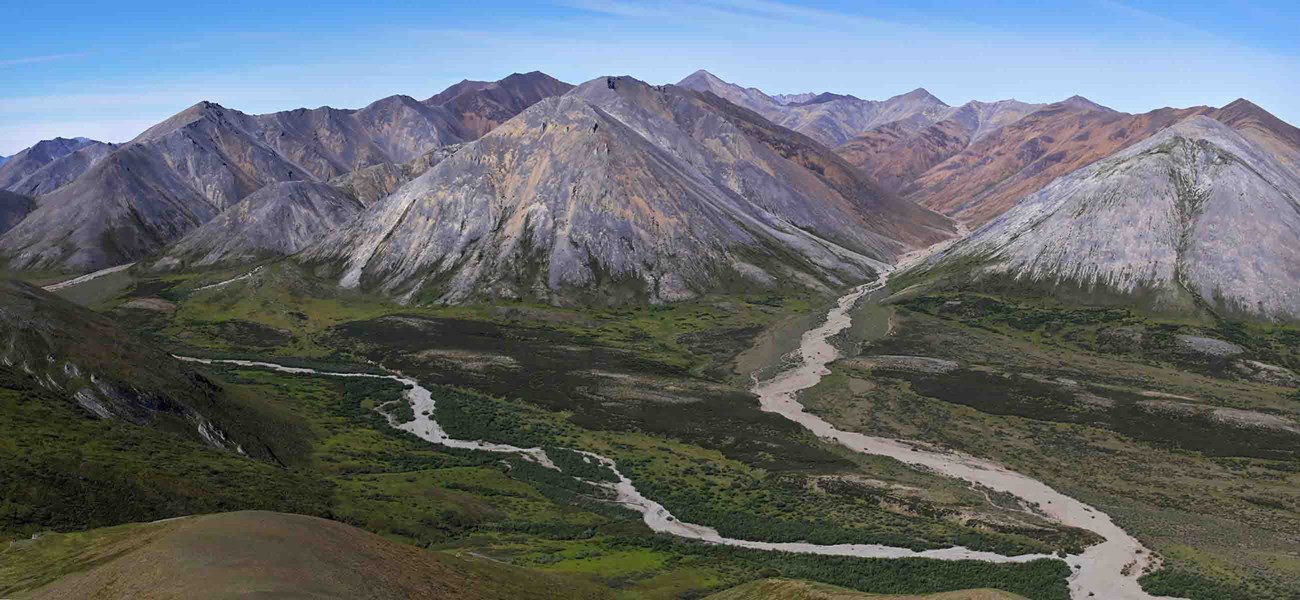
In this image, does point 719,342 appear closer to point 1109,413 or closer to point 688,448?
point 688,448

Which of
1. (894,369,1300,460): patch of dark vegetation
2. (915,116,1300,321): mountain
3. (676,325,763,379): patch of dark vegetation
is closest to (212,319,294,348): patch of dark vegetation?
(676,325,763,379): patch of dark vegetation

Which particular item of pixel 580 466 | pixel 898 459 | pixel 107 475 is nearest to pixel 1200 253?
pixel 898 459

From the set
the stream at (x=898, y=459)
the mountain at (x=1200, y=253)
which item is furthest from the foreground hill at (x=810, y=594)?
the mountain at (x=1200, y=253)

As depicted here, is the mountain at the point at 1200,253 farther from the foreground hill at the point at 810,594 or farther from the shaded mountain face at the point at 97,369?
the shaded mountain face at the point at 97,369

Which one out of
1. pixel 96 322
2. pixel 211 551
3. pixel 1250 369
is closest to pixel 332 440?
pixel 96 322

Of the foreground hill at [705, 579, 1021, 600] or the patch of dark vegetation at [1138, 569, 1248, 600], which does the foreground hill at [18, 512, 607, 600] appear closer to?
the foreground hill at [705, 579, 1021, 600]

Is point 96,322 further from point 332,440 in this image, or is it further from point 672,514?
point 672,514
